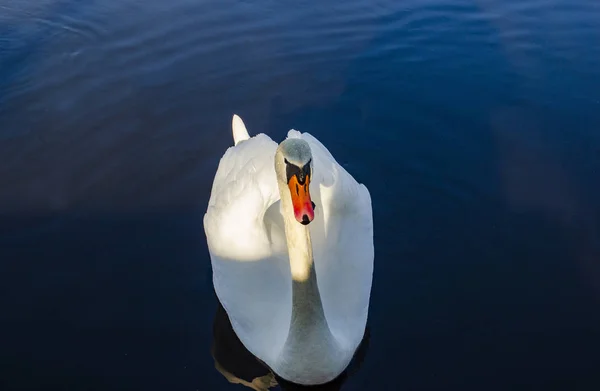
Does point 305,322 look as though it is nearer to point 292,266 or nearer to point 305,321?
point 305,321

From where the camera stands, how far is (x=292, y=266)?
498cm

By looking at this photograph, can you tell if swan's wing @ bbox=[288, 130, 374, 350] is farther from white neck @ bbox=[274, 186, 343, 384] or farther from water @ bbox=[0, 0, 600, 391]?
water @ bbox=[0, 0, 600, 391]

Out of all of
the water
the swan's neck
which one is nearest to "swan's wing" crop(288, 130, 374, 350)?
the swan's neck

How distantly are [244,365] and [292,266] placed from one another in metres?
1.32

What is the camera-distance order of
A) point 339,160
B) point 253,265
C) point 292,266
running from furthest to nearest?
point 339,160 → point 253,265 → point 292,266

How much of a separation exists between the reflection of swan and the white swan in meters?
0.22

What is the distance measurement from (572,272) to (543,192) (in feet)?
4.33

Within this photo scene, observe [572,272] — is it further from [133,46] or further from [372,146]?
[133,46]

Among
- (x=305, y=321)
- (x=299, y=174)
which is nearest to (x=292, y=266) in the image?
(x=305, y=321)

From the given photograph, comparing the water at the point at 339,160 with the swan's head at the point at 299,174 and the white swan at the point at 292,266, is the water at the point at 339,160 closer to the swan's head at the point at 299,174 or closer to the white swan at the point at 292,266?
the white swan at the point at 292,266

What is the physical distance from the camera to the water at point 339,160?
19.2ft

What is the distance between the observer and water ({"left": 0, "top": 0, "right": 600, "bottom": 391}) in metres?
5.84

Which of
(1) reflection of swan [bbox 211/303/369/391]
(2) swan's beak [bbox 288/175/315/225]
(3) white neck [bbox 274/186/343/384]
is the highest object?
(2) swan's beak [bbox 288/175/315/225]

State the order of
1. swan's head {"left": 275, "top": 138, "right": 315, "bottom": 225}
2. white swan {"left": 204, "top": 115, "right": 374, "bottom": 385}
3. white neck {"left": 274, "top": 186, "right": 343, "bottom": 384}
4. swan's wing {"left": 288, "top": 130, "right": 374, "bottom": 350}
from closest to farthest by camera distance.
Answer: swan's head {"left": 275, "top": 138, "right": 315, "bottom": 225}
white neck {"left": 274, "top": 186, "right": 343, "bottom": 384}
white swan {"left": 204, "top": 115, "right": 374, "bottom": 385}
swan's wing {"left": 288, "top": 130, "right": 374, "bottom": 350}
